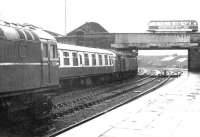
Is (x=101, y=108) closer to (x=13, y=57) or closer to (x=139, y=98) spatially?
(x=139, y=98)

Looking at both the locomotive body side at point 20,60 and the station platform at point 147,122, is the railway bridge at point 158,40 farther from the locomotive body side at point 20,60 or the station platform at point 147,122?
the locomotive body side at point 20,60

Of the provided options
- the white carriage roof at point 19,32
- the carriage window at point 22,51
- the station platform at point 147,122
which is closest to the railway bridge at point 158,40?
the station platform at point 147,122

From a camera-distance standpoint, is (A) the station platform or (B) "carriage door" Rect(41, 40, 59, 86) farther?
(B) "carriage door" Rect(41, 40, 59, 86)

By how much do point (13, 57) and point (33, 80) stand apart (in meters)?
1.24

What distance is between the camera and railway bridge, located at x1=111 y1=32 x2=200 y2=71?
154 ft

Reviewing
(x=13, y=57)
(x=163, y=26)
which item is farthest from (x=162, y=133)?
(x=163, y=26)

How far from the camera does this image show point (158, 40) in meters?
47.4

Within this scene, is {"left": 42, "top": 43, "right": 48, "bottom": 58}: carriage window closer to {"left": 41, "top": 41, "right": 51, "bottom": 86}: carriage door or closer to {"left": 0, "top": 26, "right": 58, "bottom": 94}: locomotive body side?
{"left": 41, "top": 41, "right": 51, "bottom": 86}: carriage door

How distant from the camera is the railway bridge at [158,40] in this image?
154 feet

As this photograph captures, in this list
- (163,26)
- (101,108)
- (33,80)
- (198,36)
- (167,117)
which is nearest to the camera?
(33,80)

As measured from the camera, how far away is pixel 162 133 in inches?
418

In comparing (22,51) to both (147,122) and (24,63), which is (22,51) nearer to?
(24,63)

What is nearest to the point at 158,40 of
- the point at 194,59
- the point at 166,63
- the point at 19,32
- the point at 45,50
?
the point at 194,59

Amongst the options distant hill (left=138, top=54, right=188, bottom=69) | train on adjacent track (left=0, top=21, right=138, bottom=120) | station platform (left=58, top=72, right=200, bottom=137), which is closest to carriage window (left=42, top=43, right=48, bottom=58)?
train on adjacent track (left=0, top=21, right=138, bottom=120)
